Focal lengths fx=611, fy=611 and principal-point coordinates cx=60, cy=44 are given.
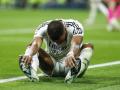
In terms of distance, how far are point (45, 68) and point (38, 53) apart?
0.37 meters

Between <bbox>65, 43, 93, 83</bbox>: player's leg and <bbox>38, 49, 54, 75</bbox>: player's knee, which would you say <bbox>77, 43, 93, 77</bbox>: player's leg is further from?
<bbox>38, 49, 54, 75</bbox>: player's knee

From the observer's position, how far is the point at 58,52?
9078 millimetres

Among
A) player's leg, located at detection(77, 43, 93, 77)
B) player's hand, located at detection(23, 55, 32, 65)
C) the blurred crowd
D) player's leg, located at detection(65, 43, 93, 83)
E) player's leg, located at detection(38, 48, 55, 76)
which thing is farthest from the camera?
the blurred crowd

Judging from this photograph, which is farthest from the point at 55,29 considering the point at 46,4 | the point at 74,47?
the point at 46,4

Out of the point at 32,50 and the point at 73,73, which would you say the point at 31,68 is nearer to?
the point at 32,50

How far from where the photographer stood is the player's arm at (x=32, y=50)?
845 cm

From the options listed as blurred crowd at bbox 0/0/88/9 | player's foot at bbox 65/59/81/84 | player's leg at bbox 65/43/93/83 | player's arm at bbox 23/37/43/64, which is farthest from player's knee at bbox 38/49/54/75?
blurred crowd at bbox 0/0/88/9

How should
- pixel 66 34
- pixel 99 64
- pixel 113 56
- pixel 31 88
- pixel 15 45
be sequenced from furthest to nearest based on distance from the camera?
pixel 15 45, pixel 113 56, pixel 99 64, pixel 66 34, pixel 31 88

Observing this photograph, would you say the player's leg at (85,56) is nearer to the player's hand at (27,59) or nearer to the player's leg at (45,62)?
the player's leg at (45,62)

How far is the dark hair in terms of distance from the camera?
8336mm

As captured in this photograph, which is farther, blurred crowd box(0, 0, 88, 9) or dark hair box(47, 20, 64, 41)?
blurred crowd box(0, 0, 88, 9)

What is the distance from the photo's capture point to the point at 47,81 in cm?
895

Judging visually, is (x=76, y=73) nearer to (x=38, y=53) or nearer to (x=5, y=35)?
(x=38, y=53)

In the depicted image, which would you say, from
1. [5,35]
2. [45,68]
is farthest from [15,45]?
[45,68]
